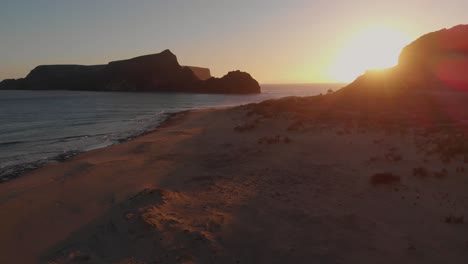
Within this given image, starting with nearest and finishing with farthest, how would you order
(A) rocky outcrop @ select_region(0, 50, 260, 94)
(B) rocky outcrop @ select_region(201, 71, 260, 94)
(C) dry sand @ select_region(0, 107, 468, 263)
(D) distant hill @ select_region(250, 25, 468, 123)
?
1. (C) dry sand @ select_region(0, 107, 468, 263)
2. (D) distant hill @ select_region(250, 25, 468, 123)
3. (B) rocky outcrop @ select_region(201, 71, 260, 94)
4. (A) rocky outcrop @ select_region(0, 50, 260, 94)

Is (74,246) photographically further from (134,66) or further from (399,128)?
(134,66)

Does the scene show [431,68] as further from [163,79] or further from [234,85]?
[163,79]

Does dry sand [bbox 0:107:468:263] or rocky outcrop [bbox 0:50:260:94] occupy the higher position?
rocky outcrop [bbox 0:50:260:94]

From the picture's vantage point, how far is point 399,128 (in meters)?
20.8

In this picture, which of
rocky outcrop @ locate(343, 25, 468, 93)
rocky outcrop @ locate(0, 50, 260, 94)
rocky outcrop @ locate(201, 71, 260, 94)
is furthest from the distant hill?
rocky outcrop @ locate(0, 50, 260, 94)

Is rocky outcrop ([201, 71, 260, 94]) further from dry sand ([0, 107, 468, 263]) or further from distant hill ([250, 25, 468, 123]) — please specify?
dry sand ([0, 107, 468, 263])

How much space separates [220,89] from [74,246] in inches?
6029

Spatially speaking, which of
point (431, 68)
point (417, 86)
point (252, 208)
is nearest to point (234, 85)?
point (431, 68)

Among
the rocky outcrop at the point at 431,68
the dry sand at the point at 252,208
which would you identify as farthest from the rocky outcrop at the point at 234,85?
the dry sand at the point at 252,208

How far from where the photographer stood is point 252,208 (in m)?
10.6

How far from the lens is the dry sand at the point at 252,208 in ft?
27.0

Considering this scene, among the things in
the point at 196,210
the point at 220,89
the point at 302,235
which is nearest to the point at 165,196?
the point at 196,210

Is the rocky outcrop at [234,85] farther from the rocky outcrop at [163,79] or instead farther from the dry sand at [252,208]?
the dry sand at [252,208]

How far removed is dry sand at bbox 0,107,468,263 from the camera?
27.0 feet
